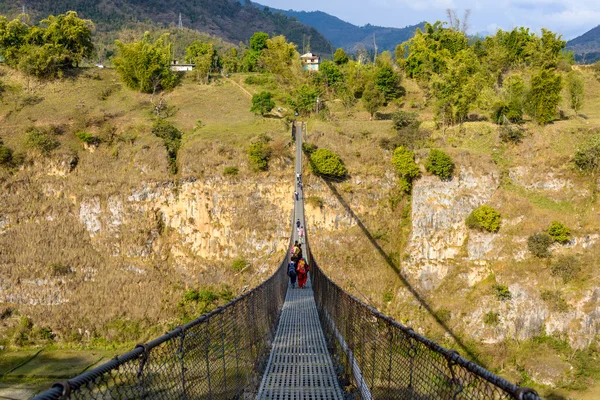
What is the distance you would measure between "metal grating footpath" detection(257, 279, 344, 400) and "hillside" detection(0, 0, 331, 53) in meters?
76.2

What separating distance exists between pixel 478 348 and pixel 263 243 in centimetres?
920

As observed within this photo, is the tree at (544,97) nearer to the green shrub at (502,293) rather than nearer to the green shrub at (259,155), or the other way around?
the green shrub at (502,293)

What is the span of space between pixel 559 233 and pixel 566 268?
1275mm

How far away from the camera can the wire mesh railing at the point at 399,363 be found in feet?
7.54

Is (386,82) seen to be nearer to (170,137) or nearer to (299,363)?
(170,137)

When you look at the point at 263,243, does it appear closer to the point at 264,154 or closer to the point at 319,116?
the point at 264,154

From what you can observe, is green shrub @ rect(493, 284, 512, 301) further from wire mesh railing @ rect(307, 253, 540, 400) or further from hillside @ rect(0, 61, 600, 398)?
wire mesh railing @ rect(307, 253, 540, 400)

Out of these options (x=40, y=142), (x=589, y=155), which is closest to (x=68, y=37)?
(x=40, y=142)

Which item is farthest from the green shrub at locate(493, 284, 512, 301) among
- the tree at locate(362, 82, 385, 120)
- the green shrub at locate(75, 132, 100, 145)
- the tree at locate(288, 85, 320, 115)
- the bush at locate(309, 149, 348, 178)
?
the green shrub at locate(75, 132, 100, 145)

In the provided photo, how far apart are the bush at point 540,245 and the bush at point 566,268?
0.48 metres

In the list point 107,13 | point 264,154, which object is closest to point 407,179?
point 264,154

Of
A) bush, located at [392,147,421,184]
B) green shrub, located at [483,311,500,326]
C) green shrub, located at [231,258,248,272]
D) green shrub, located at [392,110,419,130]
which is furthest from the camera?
green shrub, located at [392,110,419,130]

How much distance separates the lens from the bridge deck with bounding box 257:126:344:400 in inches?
182

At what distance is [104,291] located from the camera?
813 inches
